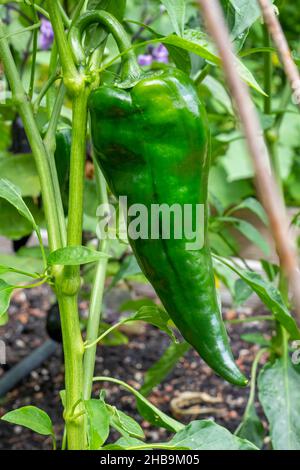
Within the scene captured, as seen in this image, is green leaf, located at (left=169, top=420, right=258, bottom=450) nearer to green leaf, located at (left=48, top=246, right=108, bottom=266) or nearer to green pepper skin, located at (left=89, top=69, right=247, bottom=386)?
green pepper skin, located at (left=89, top=69, right=247, bottom=386)

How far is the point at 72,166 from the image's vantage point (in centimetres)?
65

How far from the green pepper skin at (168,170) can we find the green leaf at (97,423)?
0.42ft

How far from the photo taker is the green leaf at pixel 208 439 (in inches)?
26.6

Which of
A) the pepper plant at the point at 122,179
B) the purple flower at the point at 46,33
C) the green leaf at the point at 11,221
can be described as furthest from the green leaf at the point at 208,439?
the purple flower at the point at 46,33

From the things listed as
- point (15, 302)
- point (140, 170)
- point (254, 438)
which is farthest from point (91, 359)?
point (15, 302)

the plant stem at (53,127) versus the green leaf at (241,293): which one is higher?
the plant stem at (53,127)

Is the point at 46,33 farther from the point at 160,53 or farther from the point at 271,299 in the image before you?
the point at 271,299

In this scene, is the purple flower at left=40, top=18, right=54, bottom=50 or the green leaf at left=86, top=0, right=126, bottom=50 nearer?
the green leaf at left=86, top=0, right=126, bottom=50

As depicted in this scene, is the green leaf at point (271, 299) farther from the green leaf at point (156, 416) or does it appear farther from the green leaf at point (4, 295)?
the green leaf at point (4, 295)

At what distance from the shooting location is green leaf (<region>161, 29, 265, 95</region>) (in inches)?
20.8

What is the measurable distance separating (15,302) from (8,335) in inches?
8.8

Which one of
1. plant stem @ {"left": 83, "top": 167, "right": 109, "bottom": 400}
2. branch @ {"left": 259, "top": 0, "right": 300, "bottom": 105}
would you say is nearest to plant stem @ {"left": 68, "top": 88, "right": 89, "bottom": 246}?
plant stem @ {"left": 83, "top": 167, "right": 109, "bottom": 400}

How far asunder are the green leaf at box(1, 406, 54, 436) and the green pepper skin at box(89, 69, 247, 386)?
16 centimetres

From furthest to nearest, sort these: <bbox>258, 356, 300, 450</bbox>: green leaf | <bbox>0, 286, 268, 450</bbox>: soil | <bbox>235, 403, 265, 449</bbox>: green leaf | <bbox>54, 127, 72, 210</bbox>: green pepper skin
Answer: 1. <bbox>0, 286, 268, 450</bbox>: soil
2. <bbox>235, 403, 265, 449</bbox>: green leaf
3. <bbox>258, 356, 300, 450</bbox>: green leaf
4. <bbox>54, 127, 72, 210</bbox>: green pepper skin
